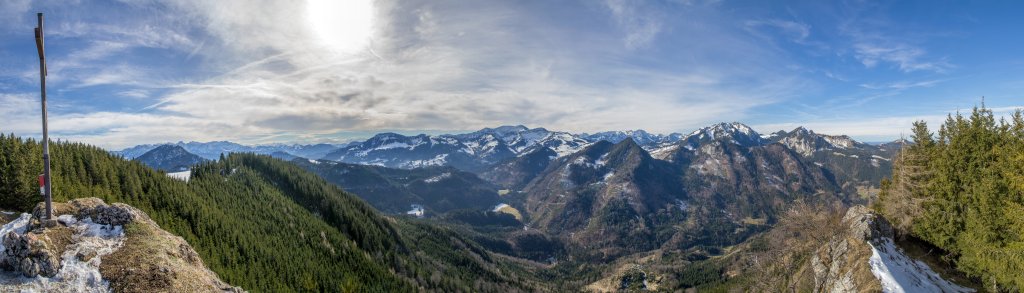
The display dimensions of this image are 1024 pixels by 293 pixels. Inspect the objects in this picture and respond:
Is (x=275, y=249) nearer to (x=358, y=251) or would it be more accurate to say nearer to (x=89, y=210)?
(x=358, y=251)

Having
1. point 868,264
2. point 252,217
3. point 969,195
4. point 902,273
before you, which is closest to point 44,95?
point 868,264

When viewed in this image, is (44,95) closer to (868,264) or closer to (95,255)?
(95,255)

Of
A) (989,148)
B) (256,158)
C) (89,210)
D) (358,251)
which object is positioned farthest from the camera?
(256,158)

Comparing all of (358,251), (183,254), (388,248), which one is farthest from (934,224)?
(388,248)

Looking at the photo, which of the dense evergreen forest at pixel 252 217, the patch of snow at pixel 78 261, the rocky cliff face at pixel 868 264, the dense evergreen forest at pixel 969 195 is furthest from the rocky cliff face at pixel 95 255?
the dense evergreen forest at pixel 969 195

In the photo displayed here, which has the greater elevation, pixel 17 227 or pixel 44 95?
pixel 44 95

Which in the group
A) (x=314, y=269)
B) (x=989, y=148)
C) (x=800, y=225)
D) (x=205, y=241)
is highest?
(x=989, y=148)

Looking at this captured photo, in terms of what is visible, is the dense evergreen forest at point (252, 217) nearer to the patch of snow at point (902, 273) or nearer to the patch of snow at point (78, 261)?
the patch of snow at point (78, 261)
